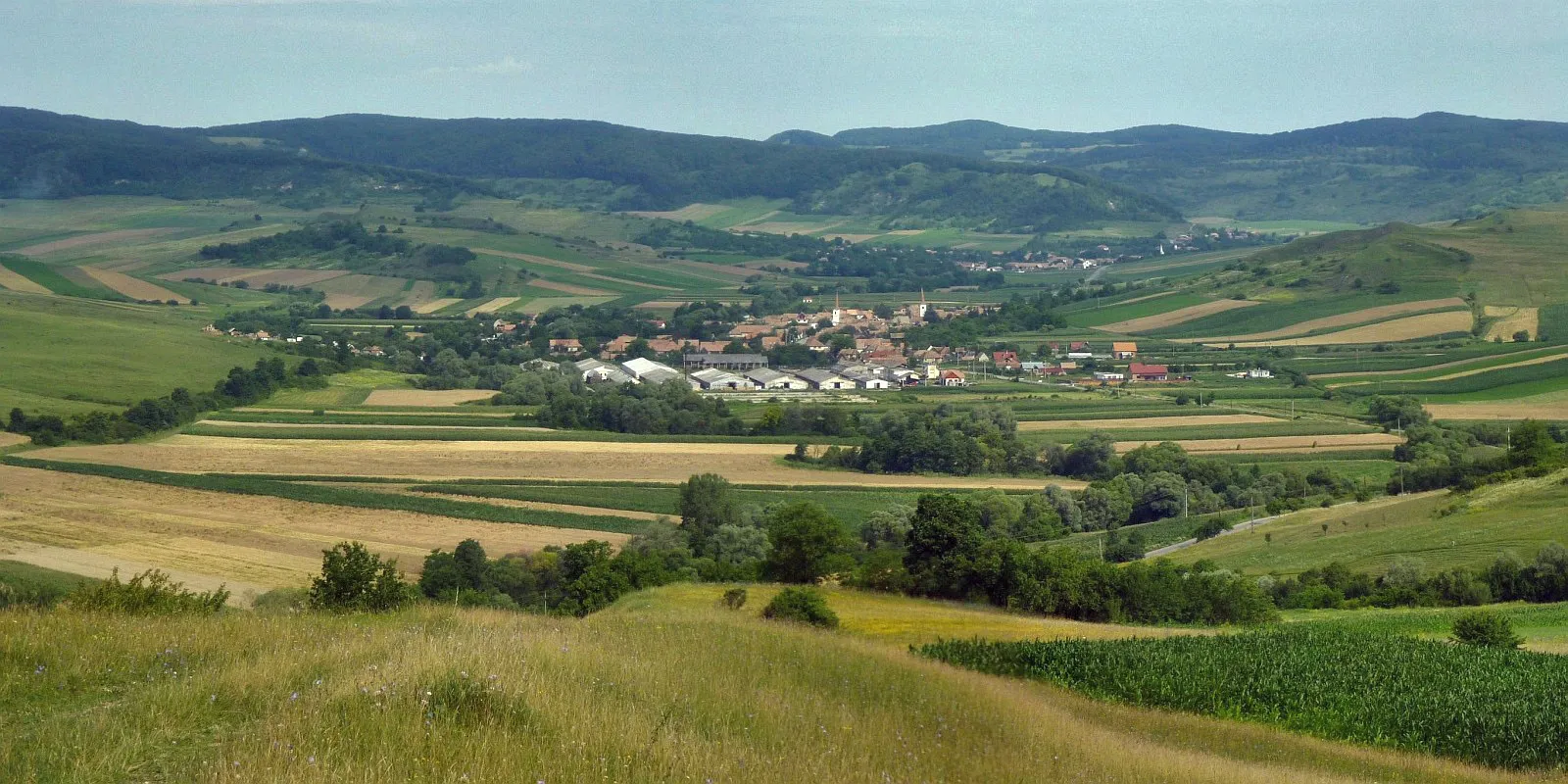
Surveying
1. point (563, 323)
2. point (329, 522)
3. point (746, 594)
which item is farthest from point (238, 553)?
point (563, 323)

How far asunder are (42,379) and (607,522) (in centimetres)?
3799

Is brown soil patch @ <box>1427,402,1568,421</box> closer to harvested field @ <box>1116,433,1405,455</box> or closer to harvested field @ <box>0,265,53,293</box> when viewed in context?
harvested field @ <box>1116,433,1405,455</box>

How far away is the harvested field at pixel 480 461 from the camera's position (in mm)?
55116

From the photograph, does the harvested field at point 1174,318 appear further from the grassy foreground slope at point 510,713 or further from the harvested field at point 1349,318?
the grassy foreground slope at point 510,713

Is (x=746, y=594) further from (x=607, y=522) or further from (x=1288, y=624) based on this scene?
(x=607, y=522)

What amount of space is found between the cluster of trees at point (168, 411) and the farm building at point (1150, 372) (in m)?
51.3

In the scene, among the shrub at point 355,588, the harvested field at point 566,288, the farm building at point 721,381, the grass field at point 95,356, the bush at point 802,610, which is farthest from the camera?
the harvested field at point 566,288

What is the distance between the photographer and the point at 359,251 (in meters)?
168

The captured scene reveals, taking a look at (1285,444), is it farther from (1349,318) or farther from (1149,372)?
(1349,318)

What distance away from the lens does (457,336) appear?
111375 millimetres

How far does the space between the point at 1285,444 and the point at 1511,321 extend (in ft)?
150

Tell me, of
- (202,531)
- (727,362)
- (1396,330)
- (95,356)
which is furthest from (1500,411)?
(95,356)

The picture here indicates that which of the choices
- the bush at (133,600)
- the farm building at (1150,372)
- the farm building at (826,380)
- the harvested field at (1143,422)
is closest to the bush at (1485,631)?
the bush at (133,600)

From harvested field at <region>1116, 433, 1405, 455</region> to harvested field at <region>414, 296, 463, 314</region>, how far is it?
86.6 meters
